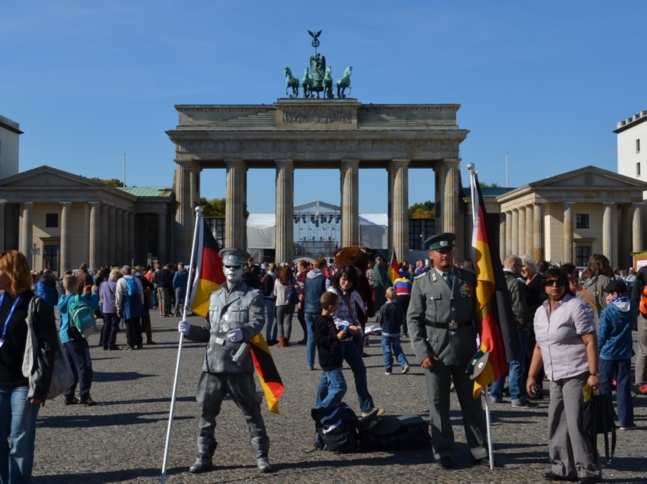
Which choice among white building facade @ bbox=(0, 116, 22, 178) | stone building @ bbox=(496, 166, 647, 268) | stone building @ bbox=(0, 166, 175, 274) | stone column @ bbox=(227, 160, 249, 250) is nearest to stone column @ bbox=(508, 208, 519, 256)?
stone building @ bbox=(496, 166, 647, 268)

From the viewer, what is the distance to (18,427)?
671cm

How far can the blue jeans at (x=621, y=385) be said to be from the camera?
10102mm

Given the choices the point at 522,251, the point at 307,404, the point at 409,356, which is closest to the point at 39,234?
the point at 522,251

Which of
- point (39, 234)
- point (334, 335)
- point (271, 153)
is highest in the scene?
point (271, 153)

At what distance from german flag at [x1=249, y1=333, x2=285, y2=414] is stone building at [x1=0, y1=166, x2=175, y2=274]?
50693 millimetres

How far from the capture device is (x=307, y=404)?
11.9 m

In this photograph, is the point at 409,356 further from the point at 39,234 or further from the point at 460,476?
the point at 39,234

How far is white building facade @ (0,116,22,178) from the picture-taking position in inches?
3356

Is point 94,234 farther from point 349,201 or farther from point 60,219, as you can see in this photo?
point 349,201

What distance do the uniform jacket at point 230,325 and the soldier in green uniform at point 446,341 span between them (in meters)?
1.56

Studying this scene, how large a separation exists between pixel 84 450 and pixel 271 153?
5697cm

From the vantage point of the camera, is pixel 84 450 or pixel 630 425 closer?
pixel 84 450

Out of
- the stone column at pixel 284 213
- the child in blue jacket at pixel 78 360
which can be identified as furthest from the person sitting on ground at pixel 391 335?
the stone column at pixel 284 213

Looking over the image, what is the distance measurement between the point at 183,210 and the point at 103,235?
6.82 m
